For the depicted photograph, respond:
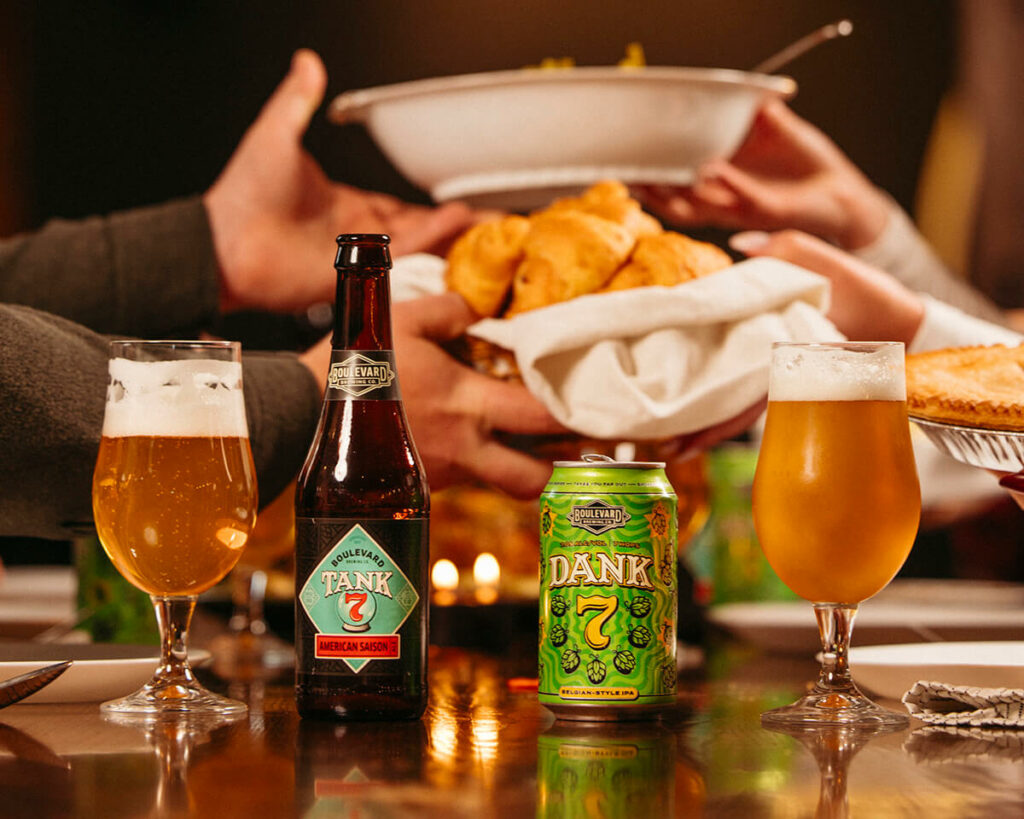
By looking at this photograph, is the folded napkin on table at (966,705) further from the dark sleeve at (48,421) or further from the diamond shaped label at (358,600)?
the dark sleeve at (48,421)

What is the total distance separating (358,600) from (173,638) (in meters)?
0.18

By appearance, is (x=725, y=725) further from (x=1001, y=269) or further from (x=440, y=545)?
(x=1001, y=269)

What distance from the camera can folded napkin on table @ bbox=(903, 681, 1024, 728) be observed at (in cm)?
94

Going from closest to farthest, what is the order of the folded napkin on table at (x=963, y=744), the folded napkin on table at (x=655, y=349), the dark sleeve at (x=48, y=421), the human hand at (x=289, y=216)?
the folded napkin on table at (x=963, y=744) < the dark sleeve at (x=48, y=421) < the folded napkin on table at (x=655, y=349) < the human hand at (x=289, y=216)

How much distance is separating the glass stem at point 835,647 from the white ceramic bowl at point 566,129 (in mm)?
912

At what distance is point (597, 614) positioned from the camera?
36.5 inches

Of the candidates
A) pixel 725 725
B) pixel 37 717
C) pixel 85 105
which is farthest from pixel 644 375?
pixel 85 105

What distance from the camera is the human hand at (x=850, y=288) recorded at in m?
1.76

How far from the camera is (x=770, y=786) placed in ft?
2.44

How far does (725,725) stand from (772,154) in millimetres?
1129

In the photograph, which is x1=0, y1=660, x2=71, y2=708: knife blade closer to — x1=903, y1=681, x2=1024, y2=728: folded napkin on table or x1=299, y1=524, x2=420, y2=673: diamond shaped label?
x1=299, y1=524, x2=420, y2=673: diamond shaped label

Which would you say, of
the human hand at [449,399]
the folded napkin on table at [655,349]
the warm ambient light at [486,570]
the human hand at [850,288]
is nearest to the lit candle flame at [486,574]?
the warm ambient light at [486,570]

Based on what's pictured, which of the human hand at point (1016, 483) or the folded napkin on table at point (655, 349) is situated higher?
the folded napkin on table at point (655, 349)

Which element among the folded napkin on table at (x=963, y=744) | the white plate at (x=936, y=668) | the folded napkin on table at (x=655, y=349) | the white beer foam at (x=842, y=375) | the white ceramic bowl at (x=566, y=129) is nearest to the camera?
the folded napkin on table at (x=963, y=744)
